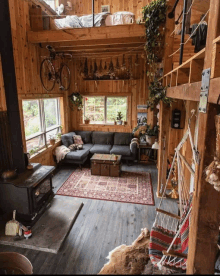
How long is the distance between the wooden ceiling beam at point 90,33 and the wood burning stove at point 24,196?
281 centimetres

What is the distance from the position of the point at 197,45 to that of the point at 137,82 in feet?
14.6

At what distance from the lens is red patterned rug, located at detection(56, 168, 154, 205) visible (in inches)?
157

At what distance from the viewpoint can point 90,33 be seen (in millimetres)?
3715

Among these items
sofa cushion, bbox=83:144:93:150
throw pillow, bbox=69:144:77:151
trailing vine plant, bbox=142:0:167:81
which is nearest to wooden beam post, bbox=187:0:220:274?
trailing vine plant, bbox=142:0:167:81

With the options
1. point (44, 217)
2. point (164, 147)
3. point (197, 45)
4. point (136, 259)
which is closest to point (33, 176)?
point (44, 217)

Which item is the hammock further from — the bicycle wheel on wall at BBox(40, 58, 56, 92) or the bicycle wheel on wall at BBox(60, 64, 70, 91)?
the bicycle wheel on wall at BBox(60, 64, 70, 91)

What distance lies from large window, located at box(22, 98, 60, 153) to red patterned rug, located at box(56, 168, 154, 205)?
49.7 inches

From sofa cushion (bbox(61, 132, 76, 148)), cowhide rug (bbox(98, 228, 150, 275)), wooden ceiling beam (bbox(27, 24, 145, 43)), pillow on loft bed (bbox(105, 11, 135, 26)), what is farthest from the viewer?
sofa cushion (bbox(61, 132, 76, 148))

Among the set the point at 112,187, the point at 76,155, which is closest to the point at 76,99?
the point at 76,155

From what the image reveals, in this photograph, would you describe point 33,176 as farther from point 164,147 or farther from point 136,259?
point 164,147

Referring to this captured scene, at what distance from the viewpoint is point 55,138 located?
5.62 m

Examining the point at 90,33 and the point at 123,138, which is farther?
the point at 123,138

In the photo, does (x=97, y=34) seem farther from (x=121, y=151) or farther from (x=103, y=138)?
(x=103, y=138)

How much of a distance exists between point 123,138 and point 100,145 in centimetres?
80
